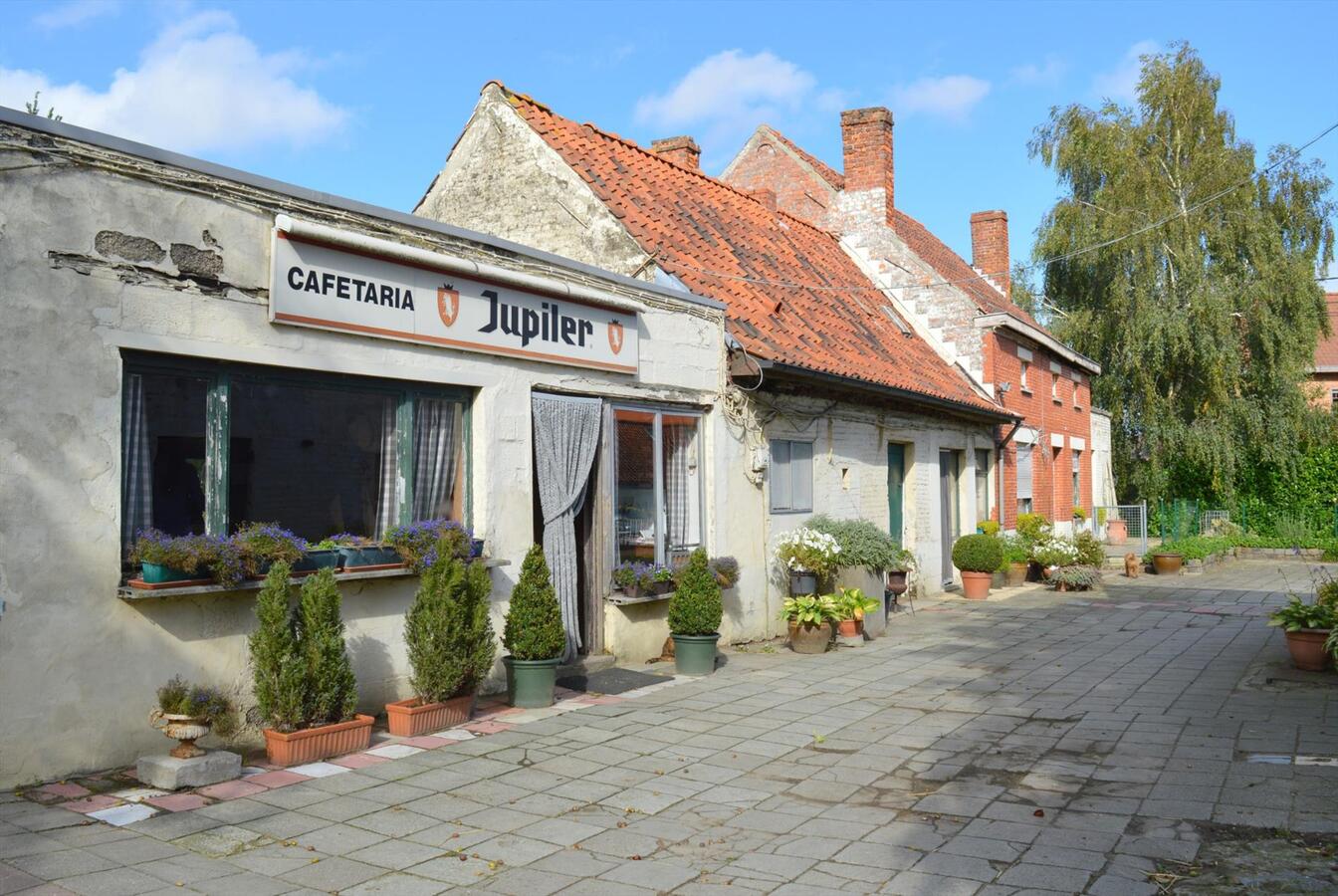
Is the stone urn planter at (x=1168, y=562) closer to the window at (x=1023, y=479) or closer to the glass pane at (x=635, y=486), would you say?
the window at (x=1023, y=479)

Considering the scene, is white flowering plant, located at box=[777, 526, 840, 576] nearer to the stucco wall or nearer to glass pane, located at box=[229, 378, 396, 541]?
glass pane, located at box=[229, 378, 396, 541]

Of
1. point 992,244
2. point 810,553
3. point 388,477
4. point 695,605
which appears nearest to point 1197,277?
point 992,244

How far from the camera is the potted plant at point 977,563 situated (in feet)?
55.5

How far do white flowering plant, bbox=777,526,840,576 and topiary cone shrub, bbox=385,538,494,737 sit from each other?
5.24 metres

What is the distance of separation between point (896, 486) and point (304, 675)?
39.1 ft

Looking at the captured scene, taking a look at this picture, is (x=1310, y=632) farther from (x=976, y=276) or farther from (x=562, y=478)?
(x=976, y=276)

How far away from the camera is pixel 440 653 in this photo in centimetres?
740

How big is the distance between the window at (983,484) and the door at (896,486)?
12.5 ft

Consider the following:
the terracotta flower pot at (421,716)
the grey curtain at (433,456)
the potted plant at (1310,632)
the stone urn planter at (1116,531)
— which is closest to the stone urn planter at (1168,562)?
the stone urn planter at (1116,531)

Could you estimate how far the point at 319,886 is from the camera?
181 inches

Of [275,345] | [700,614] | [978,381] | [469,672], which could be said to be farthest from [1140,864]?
[978,381]

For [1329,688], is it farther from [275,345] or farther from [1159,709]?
[275,345]

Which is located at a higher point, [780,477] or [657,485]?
[780,477]

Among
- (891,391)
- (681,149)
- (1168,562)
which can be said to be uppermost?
(681,149)
